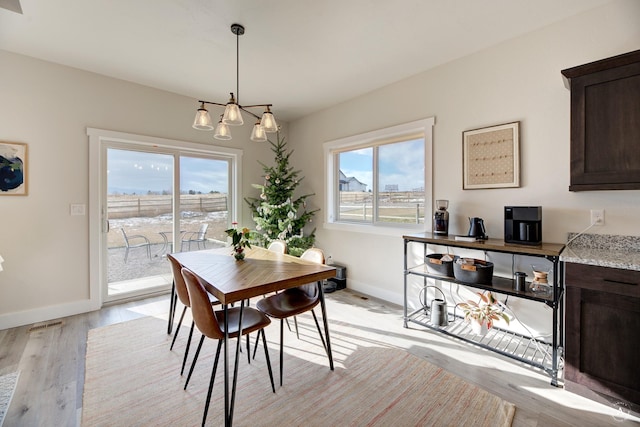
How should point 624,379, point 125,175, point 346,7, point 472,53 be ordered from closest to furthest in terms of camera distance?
1. point 624,379
2. point 346,7
3. point 472,53
4. point 125,175

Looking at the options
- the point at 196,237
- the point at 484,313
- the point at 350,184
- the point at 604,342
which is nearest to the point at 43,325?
the point at 196,237

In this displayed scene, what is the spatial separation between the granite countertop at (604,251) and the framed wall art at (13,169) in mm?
4702

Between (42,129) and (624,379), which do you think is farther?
(42,129)

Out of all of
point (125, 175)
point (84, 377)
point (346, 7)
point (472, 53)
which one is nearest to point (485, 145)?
point (472, 53)

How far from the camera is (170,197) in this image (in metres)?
3.86

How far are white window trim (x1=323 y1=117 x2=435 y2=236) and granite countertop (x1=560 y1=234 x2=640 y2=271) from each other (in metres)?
1.24

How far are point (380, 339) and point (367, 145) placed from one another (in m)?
2.40

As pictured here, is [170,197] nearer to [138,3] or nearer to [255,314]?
[138,3]

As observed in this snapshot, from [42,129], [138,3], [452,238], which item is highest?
[138,3]

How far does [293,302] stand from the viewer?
7.22 feet

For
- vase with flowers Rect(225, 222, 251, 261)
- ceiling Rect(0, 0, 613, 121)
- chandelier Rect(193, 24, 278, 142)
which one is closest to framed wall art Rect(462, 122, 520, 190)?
ceiling Rect(0, 0, 613, 121)

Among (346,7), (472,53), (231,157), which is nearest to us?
(346,7)

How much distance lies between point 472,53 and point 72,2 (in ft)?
11.0

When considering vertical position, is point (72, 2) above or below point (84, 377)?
above
